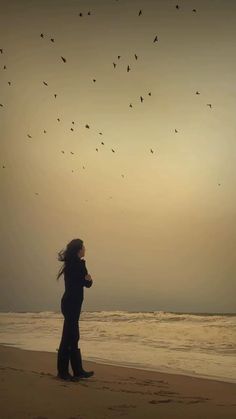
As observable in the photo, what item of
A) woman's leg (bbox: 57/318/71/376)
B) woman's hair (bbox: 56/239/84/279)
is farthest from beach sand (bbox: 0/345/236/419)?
woman's hair (bbox: 56/239/84/279)

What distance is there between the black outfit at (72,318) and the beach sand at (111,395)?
15cm

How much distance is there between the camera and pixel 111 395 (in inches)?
126

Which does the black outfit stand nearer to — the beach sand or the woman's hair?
the woman's hair

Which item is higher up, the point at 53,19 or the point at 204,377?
the point at 53,19

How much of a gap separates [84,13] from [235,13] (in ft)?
6.26

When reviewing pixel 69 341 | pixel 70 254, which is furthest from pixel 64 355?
pixel 70 254

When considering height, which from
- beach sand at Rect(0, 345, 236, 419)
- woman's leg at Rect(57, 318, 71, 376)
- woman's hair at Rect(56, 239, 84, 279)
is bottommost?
beach sand at Rect(0, 345, 236, 419)

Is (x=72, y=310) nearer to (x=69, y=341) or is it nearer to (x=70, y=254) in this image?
(x=69, y=341)

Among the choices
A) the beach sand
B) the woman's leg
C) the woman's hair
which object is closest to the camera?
the beach sand

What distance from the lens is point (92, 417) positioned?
8.32 ft

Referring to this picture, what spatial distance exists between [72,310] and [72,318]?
0.06 metres

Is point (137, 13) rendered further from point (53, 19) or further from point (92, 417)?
point (92, 417)

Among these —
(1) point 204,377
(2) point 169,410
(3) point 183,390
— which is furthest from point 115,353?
(2) point 169,410

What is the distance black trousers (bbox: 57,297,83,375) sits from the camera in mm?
3902
